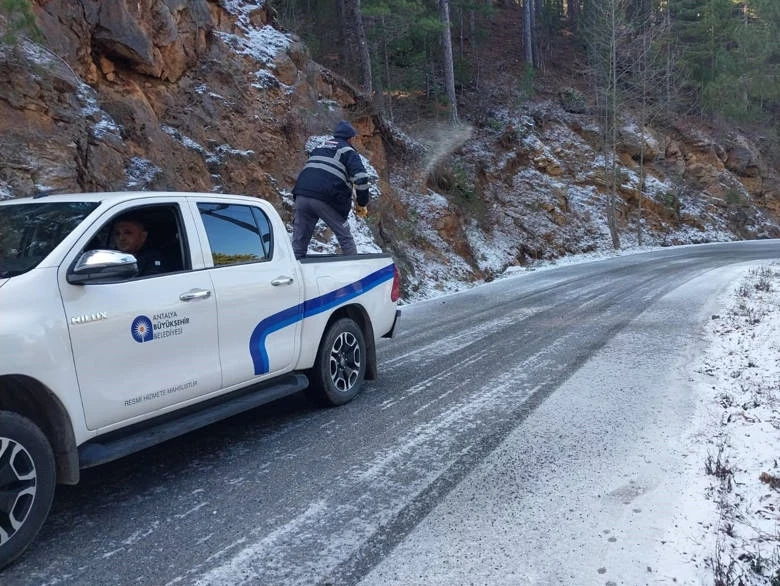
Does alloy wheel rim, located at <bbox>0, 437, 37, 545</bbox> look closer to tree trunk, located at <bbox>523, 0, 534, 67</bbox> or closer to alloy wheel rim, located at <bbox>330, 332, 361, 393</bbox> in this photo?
alloy wheel rim, located at <bbox>330, 332, 361, 393</bbox>

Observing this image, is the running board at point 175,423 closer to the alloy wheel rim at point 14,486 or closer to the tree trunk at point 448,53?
the alloy wheel rim at point 14,486

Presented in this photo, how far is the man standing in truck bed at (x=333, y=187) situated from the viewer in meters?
7.23

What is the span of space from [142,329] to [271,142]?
12.4 m

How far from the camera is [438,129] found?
27.7m

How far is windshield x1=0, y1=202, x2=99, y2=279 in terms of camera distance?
3.61m

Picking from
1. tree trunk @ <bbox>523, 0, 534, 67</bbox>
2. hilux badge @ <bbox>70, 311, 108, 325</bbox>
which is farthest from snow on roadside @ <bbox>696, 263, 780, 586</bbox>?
tree trunk @ <bbox>523, 0, 534, 67</bbox>

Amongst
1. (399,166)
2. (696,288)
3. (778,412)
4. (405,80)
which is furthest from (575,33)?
(778,412)

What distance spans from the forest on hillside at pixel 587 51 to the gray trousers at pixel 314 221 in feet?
50.7

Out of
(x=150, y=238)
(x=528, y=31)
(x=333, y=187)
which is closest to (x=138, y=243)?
(x=150, y=238)

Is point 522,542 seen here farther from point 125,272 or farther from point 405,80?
point 405,80

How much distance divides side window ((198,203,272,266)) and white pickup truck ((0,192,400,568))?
0.04ft

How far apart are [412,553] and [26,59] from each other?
10515 millimetres

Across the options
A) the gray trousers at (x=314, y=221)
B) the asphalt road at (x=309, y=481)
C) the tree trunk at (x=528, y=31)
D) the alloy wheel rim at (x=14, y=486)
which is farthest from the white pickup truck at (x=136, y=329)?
the tree trunk at (x=528, y=31)

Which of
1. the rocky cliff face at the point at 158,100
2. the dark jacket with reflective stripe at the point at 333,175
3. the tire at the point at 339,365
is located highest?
the rocky cliff face at the point at 158,100
